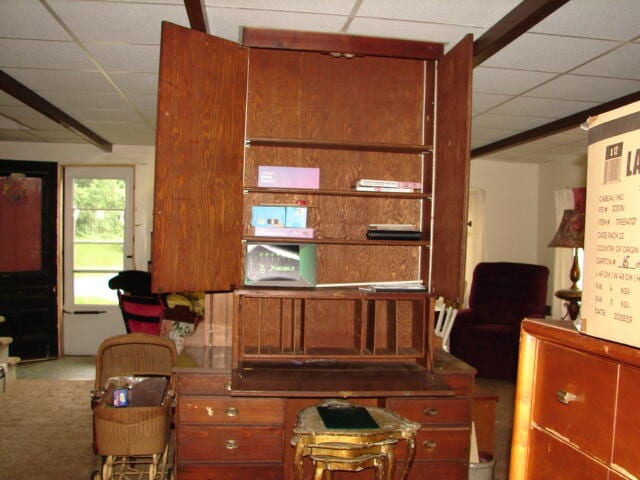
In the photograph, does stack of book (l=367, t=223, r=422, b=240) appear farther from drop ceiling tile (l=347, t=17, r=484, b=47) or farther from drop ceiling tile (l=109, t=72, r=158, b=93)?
drop ceiling tile (l=109, t=72, r=158, b=93)

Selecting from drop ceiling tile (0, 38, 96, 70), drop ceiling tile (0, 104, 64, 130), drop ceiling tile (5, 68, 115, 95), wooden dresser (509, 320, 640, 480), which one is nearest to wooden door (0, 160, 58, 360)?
drop ceiling tile (0, 104, 64, 130)

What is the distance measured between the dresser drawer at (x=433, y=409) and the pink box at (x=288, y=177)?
1091 millimetres

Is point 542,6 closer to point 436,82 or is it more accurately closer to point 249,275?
point 436,82

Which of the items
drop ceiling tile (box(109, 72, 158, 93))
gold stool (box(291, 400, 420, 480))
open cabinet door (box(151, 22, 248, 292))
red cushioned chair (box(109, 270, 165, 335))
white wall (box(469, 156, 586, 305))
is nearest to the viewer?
gold stool (box(291, 400, 420, 480))

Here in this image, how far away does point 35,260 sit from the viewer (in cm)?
602

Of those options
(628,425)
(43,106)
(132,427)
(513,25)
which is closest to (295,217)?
(132,427)

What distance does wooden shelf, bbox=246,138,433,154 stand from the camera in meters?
2.64

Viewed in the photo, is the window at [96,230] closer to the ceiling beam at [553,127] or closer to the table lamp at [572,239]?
the ceiling beam at [553,127]

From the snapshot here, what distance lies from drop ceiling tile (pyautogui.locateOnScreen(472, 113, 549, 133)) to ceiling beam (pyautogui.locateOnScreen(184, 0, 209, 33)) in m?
2.57

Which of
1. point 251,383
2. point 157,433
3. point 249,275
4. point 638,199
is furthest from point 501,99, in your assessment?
point 638,199

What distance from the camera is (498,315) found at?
5.46 m

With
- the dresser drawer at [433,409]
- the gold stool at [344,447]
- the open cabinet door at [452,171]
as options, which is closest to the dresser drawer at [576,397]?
the gold stool at [344,447]

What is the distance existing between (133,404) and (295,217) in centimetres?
116

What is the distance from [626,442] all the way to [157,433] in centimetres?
214
